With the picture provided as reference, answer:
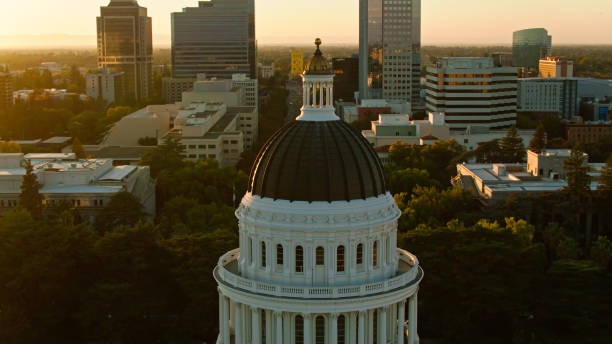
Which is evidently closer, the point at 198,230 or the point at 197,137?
the point at 198,230

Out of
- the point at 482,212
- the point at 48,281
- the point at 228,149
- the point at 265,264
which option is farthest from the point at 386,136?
the point at 265,264

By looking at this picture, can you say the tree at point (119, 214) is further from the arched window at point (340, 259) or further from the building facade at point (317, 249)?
the arched window at point (340, 259)

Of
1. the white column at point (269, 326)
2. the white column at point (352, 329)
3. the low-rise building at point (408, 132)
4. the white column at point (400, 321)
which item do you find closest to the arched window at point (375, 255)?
the white column at point (400, 321)

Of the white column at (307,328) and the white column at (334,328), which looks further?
the white column at (307,328)

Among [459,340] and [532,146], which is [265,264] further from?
[532,146]

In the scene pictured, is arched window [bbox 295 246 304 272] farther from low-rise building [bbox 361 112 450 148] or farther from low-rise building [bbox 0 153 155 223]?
low-rise building [bbox 361 112 450 148]

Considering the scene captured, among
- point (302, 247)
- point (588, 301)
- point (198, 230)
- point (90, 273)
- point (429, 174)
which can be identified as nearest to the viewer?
point (302, 247)
